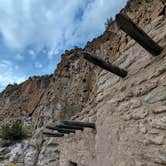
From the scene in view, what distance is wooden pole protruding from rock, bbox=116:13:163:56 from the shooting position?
5.21ft

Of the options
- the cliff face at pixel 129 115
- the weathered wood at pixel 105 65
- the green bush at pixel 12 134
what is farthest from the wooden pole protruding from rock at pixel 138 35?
the green bush at pixel 12 134

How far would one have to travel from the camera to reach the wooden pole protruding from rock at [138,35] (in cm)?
159

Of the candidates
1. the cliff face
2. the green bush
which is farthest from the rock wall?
the green bush

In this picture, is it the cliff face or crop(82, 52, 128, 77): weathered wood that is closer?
the cliff face

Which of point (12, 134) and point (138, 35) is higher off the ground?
point (12, 134)

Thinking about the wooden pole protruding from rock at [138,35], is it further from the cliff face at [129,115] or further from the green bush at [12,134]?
the green bush at [12,134]

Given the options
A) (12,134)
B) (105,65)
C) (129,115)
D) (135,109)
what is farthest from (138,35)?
(12,134)

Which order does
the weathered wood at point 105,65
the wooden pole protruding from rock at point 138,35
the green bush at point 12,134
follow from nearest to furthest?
the wooden pole protruding from rock at point 138,35 → the weathered wood at point 105,65 → the green bush at point 12,134

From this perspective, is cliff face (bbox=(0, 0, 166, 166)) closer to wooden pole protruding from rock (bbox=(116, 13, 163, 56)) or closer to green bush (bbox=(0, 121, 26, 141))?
wooden pole protruding from rock (bbox=(116, 13, 163, 56))

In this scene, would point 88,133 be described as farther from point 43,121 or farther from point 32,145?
point 43,121

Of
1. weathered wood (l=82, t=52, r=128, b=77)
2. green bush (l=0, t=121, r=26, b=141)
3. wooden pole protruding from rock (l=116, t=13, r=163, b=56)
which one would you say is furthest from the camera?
green bush (l=0, t=121, r=26, b=141)

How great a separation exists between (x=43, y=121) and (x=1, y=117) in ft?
29.5

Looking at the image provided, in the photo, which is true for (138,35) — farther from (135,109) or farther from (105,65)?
(135,109)

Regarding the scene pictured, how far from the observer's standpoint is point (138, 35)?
173 centimetres
